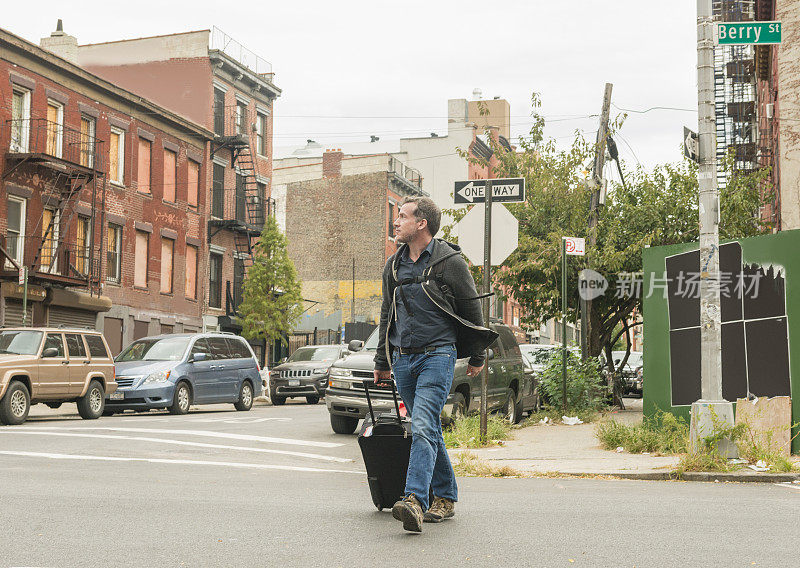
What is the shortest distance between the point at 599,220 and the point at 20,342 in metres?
13.1

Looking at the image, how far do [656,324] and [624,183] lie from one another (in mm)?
12939

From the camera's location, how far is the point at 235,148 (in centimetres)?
4372

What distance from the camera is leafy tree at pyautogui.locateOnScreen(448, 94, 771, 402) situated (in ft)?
76.0

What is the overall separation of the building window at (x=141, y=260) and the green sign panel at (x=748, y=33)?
2923 cm

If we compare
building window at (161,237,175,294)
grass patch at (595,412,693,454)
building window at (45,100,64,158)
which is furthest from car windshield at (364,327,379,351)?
building window at (161,237,175,294)

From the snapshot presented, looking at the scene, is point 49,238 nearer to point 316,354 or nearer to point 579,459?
point 316,354

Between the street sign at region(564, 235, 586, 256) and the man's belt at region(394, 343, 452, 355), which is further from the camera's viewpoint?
the street sign at region(564, 235, 586, 256)

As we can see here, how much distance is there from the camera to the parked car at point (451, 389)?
1485 cm

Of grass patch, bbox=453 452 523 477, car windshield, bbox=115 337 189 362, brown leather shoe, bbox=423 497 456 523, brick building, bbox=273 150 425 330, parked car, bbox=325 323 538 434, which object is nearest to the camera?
brown leather shoe, bbox=423 497 456 523

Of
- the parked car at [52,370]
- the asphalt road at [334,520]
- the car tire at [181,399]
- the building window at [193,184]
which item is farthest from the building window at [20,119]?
the asphalt road at [334,520]

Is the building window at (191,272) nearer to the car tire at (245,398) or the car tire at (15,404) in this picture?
the car tire at (245,398)

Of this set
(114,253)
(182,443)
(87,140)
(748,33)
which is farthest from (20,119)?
(748,33)

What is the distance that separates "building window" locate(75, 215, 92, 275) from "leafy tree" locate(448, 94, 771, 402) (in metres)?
14.8

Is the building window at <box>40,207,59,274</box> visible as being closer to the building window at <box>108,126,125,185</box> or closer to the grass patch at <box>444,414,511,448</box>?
the building window at <box>108,126,125,185</box>
